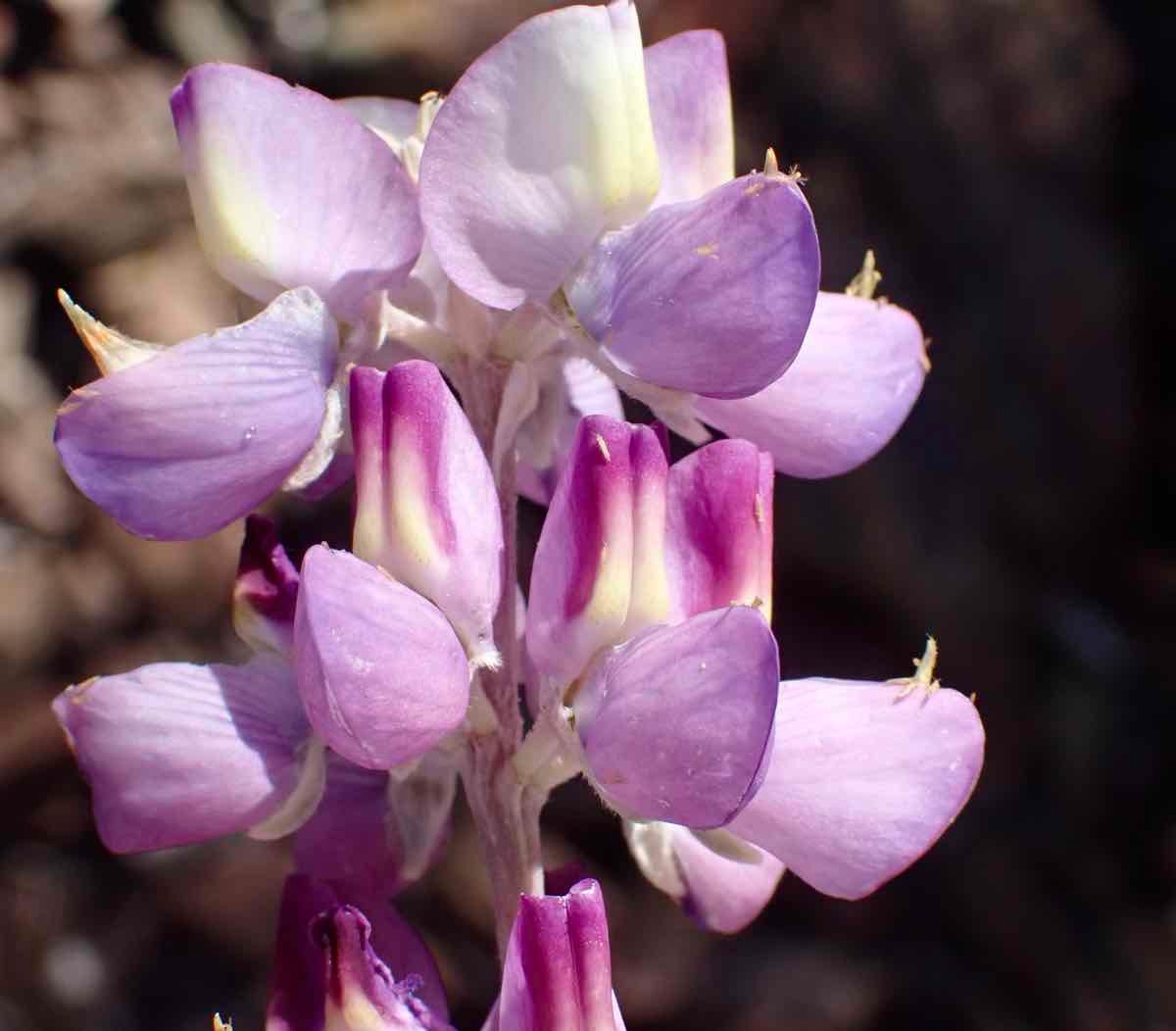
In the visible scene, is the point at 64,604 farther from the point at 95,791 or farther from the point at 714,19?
the point at 95,791

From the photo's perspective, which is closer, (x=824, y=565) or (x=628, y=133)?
(x=628, y=133)

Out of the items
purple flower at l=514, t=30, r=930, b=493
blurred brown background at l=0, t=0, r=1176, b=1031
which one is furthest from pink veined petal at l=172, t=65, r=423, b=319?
blurred brown background at l=0, t=0, r=1176, b=1031

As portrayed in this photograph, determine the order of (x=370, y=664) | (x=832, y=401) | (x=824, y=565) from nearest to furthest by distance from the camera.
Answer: (x=370, y=664) → (x=832, y=401) → (x=824, y=565)

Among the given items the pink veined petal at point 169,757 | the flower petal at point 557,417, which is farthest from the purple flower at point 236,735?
the flower petal at point 557,417

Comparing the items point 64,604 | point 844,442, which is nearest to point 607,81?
point 844,442

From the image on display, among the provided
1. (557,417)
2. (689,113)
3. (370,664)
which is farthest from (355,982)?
(689,113)

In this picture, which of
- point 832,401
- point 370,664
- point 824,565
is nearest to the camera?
point 370,664

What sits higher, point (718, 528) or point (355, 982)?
point (718, 528)

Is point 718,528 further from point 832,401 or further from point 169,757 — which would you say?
point 169,757

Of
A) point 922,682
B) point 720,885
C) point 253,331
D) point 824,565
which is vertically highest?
point 253,331
